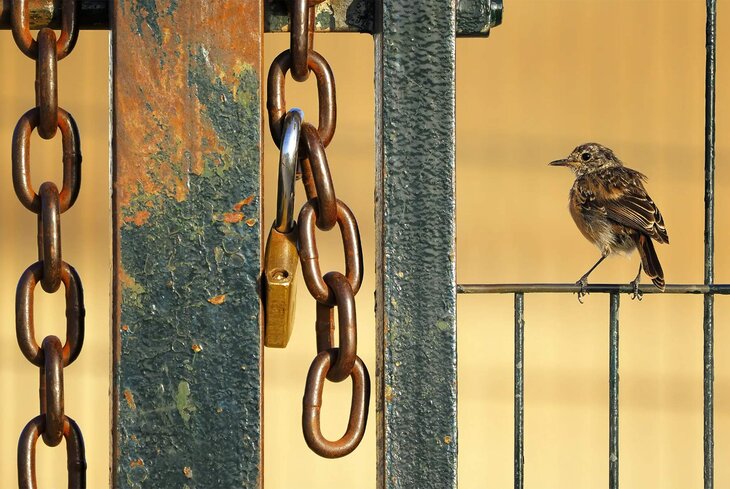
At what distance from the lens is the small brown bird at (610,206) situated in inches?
192

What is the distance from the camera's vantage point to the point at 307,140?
1233mm

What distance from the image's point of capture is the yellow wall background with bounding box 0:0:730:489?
18.4 ft

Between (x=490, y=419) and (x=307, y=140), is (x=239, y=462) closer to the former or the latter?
(x=307, y=140)

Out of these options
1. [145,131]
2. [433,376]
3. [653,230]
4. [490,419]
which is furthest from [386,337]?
[490,419]

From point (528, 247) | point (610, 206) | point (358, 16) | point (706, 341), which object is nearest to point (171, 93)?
point (358, 16)

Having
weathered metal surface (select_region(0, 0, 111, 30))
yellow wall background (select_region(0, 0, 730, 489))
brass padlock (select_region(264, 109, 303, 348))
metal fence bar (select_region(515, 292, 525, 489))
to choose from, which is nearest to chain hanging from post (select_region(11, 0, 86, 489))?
weathered metal surface (select_region(0, 0, 111, 30))

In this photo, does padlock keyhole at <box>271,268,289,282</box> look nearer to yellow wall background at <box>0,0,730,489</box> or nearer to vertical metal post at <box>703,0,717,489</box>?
vertical metal post at <box>703,0,717,489</box>

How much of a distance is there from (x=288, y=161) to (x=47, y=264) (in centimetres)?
32

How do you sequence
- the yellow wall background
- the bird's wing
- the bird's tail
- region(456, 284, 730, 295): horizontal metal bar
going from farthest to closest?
the yellow wall background
the bird's wing
the bird's tail
region(456, 284, 730, 295): horizontal metal bar

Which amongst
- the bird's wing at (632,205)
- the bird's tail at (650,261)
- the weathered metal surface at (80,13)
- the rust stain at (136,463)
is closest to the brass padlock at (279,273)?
the rust stain at (136,463)

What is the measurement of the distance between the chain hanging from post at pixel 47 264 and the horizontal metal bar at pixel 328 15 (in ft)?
0.14

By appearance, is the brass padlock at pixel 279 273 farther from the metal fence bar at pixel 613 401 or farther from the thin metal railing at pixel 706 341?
the metal fence bar at pixel 613 401

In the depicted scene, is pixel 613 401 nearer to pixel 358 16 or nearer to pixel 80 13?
pixel 358 16

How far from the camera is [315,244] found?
124cm
